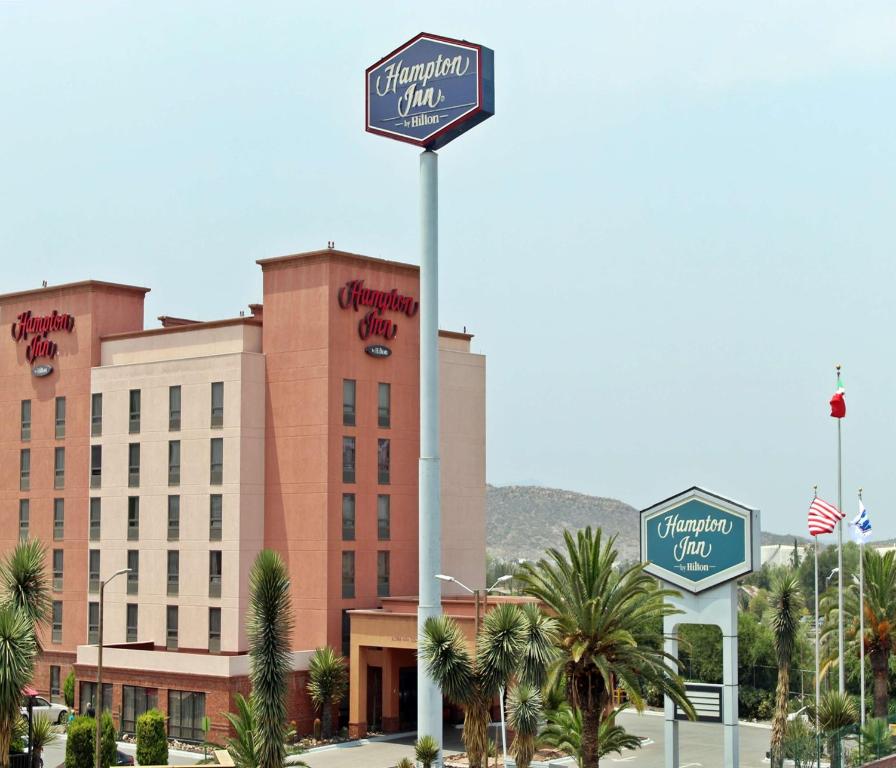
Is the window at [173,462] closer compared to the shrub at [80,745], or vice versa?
the shrub at [80,745]

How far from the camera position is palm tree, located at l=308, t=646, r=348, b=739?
208ft

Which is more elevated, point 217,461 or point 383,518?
point 217,461

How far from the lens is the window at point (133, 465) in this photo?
7244cm

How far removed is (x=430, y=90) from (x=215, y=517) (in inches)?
1124

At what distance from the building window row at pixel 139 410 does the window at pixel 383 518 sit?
9.33 m

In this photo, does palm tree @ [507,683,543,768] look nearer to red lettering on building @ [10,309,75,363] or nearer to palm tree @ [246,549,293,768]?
palm tree @ [246,549,293,768]

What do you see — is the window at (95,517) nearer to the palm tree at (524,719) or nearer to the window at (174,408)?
the window at (174,408)

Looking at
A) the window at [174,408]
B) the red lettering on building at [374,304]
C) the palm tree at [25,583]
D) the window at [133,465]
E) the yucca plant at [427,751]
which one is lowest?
the yucca plant at [427,751]

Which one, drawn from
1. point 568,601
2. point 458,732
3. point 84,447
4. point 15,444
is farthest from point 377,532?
point 568,601

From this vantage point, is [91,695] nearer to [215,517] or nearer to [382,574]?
[215,517]

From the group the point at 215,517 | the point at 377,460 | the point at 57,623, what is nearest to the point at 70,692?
the point at 57,623

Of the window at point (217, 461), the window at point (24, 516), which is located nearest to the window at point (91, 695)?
the window at point (217, 461)

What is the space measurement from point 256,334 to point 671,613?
3656 cm

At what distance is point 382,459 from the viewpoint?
69.1 m
